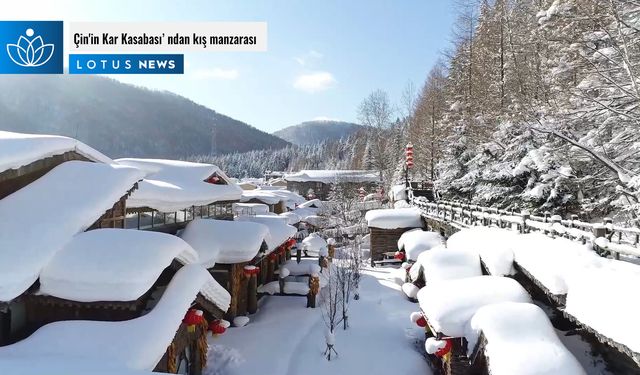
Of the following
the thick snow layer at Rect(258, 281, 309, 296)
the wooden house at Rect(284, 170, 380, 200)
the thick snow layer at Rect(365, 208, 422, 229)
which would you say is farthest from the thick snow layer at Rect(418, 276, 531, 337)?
the wooden house at Rect(284, 170, 380, 200)

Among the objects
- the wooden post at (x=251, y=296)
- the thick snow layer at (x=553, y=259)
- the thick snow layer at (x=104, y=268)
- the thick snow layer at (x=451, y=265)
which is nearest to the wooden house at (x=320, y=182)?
the wooden post at (x=251, y=296)

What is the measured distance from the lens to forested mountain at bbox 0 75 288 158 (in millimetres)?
128125

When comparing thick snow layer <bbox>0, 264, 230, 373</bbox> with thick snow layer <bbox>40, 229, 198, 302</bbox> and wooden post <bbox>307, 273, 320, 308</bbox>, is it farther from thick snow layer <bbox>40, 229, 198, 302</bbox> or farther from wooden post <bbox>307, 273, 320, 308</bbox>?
wooden post <bbox>307, 273, 320, 308</bbox>

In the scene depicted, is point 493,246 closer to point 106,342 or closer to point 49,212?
point 106,342

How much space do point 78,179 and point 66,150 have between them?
1265 mm

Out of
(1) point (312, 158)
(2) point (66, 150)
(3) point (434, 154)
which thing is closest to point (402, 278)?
(2) point (66, 150)

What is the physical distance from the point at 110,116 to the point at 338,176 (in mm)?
116394

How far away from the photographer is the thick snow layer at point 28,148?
8938mm

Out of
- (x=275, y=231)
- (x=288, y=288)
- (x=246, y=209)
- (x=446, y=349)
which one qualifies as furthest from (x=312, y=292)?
(x=246, y=209)

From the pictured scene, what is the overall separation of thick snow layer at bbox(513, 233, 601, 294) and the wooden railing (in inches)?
13.8

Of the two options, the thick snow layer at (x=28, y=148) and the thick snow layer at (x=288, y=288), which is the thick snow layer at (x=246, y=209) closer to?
the thick snow layer at (x=288, y=288)

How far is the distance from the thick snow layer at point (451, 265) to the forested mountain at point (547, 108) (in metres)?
3.97

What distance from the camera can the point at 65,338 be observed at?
6.83 meters

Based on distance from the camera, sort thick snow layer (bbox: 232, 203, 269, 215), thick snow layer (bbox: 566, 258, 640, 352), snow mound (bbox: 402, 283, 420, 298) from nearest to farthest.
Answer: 1. thick snow layer (bbox: 566, 258, 640, 352)
2. snow mound (bbox: 402, 283, 420, 298)
3. thick snow layer (bbox: 232, 203, 269, 215)
